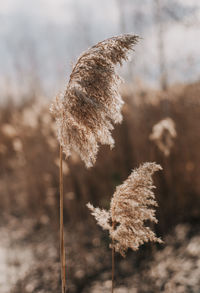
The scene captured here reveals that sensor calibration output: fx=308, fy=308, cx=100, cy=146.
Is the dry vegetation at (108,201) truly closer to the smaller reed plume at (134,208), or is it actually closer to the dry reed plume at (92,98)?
the smaller reed plume at (134,208)

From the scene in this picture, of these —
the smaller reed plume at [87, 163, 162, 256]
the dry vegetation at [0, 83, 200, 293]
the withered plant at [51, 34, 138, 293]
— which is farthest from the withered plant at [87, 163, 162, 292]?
the dry vegetation at [0, 83, 200, 293]

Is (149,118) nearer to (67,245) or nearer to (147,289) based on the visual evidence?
(67,245)

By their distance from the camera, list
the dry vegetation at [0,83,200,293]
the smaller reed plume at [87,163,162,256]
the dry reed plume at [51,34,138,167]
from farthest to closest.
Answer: the dry vegetation at [0,83,200,293]
the smaller reed plume at [87,163,162,256]
the dry reed plume at [51,34,138,167]

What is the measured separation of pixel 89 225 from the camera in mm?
4945

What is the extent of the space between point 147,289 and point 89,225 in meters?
2.06

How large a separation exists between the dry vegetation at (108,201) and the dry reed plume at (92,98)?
2.05 meters

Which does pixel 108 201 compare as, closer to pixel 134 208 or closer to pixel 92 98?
pixel 134 208

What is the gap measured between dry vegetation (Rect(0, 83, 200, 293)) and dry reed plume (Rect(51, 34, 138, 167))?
205 cm

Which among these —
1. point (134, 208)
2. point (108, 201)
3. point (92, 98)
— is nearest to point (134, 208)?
point (134, 208)

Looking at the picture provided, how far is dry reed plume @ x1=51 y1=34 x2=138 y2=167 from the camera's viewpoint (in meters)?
1.36

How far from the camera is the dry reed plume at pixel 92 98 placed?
1364 millimetres

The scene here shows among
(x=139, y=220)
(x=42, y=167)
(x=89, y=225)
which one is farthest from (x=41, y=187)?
(x=139, y=220)

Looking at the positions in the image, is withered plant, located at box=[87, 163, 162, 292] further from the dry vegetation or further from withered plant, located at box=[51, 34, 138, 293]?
the dry vegetation

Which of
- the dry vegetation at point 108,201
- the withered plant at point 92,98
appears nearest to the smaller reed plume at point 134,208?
the withered plant at point 92,98
